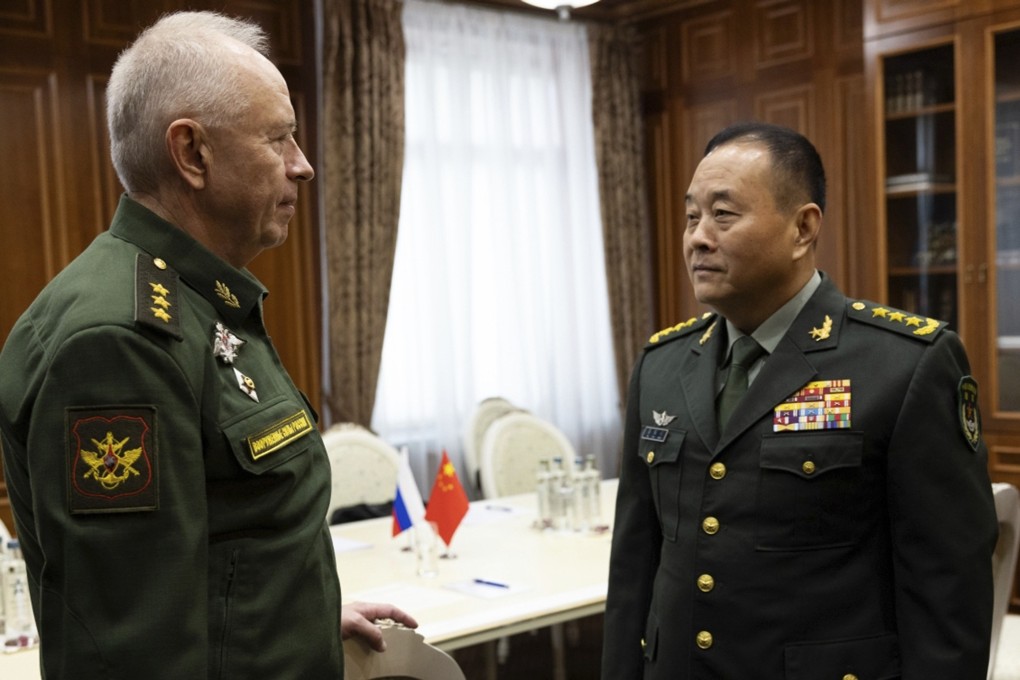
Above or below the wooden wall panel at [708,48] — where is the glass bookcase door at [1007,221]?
below

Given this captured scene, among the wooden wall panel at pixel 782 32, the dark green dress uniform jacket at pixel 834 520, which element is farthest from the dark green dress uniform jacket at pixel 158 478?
the wooden wall panel at pixel 782 32

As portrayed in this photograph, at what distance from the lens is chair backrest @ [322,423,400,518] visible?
3.73m

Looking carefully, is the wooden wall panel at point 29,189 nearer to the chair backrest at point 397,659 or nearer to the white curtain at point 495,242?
the white curtain at point 495,242

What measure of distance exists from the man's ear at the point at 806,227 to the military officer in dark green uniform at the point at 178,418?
0.74 meters

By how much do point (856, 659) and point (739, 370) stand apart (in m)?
0.45

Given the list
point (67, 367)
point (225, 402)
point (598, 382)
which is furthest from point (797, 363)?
point (598, 382)

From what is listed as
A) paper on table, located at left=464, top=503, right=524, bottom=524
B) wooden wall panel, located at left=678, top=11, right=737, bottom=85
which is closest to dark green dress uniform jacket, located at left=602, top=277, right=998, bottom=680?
paper on table, located at left=464, top=503, right=524, bottom=524

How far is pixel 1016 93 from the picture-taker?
14.0 feet

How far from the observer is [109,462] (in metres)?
1.03

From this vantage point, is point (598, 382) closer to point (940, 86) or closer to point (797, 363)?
point (940, 86)

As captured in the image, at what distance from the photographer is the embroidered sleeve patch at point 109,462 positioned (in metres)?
1.03

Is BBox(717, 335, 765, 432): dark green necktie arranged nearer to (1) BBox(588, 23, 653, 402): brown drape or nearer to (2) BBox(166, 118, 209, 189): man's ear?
(2) BBox(166, 118, 209, 189): man's ear

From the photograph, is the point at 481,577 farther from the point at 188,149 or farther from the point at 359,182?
the point at 359,182

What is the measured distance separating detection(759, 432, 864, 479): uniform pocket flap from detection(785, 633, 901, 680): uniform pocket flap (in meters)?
0.23
